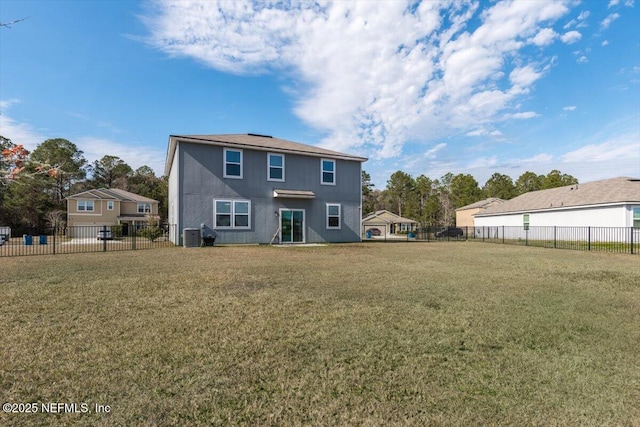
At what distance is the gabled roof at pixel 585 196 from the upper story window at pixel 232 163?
24510 millimetres

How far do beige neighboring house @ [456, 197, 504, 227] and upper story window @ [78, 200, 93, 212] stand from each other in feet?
155

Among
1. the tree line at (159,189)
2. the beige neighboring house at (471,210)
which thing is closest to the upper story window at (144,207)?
the tree line at (159,189)

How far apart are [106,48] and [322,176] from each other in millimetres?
12080

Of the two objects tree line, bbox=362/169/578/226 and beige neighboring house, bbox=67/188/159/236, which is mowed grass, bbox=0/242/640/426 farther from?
tree line, bbox=362/169/578/226

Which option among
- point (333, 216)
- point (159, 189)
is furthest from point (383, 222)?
point (159, 189)

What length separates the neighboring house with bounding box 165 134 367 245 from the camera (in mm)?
16031

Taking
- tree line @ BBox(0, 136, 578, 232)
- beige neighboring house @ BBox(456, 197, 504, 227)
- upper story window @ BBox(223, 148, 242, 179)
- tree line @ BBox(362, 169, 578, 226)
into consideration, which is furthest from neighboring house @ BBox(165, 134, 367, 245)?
tree line @ BBox(362, 169, 578, 226)

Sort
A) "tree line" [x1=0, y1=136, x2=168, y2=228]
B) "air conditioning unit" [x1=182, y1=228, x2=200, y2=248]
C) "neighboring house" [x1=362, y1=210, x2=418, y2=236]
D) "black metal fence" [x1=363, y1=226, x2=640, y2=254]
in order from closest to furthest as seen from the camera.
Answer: "air conditioning unit" [x1=182, y1=228, x2=200, y2=248]
"black metal fence" [x1=363, y1=226, x2=640, y2=254]
"tree line" [x1=0, y1=136, x2=168, y2=228]
"neighboring house" [x1=362, y1=210, x2=418, y2=236]

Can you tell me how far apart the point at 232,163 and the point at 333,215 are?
7.03m

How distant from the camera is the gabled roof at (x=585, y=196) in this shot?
67.3 ft

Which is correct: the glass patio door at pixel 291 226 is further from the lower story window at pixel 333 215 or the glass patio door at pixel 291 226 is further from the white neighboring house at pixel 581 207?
the white neighboring house at pixel 581 207

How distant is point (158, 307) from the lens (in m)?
4.77

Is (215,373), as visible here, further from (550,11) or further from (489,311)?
(550,11)

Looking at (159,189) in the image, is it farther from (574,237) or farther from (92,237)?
(574,237)
